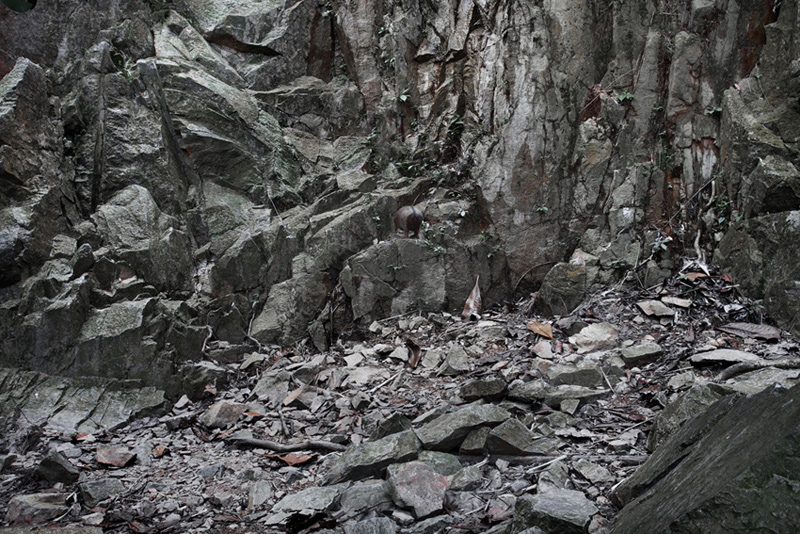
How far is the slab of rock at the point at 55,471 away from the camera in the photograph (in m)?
3.82

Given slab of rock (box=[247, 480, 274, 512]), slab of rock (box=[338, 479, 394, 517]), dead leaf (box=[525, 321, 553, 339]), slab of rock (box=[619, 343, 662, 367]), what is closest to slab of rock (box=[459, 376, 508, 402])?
slab of rock (box=[619, 343, 662, 367])

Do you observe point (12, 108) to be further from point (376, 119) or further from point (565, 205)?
point (565, 205)

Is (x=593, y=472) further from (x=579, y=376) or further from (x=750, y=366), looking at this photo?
(x=750, y=366)

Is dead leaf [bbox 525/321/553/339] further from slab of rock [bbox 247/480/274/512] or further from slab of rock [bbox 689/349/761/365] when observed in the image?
slab of rock [bbox 247/480/274/512]

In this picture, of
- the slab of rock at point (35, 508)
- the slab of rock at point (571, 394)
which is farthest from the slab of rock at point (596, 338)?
the slab of rock at point (35, 508)

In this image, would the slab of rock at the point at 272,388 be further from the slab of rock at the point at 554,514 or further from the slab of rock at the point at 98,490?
the slab of rock at the point at 554,514

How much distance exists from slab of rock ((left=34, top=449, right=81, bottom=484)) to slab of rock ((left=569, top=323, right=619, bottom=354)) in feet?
16.5

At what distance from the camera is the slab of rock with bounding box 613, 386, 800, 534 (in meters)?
1.48

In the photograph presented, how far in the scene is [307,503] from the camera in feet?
10.6

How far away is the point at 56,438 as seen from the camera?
471 cm

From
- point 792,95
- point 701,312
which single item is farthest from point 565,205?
point 792,95

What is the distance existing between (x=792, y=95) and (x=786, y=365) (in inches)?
135

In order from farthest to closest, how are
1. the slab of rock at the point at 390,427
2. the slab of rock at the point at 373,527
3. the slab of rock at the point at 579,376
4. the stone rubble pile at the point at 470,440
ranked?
the slab of rock at the point at 579,376 < the slab of rock at the point at 390,427 < the slab of rock at the point at 373,527 < the stone rubble pile at the point at 470,440

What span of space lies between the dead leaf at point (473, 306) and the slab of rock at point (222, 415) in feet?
11.0
